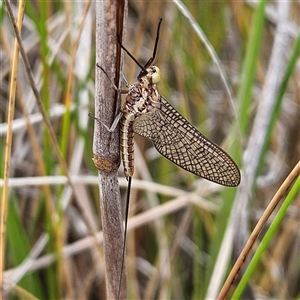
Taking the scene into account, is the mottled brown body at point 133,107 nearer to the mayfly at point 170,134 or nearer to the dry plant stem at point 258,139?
the mayfly at point 170,134

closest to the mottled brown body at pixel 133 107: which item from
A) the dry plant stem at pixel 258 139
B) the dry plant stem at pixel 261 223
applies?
the dry plant stem at pixel 261 223

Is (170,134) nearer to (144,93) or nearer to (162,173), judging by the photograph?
(144,93)

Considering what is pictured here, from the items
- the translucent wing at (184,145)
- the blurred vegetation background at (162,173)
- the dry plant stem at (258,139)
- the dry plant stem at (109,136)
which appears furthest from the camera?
the blurred vegetation background at (162,173)

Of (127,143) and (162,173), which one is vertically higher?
(127,143)

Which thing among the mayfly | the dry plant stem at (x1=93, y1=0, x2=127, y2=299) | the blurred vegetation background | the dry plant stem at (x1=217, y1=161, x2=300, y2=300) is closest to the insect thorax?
the mayfly

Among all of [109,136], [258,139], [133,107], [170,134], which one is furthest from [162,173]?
[109,136]
